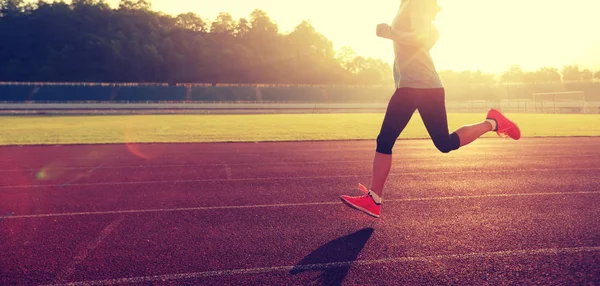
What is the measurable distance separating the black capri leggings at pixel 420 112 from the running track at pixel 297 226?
834 mm

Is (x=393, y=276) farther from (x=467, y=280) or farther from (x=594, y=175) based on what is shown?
(x=594, y=175)

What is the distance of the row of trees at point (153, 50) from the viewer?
239ft

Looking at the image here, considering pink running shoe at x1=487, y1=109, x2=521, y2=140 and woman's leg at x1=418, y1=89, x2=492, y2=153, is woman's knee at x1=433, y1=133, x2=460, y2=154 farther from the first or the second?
pink running shoe at x1=487, y1=109, x2=521, y2=140

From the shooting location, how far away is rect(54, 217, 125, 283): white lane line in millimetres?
3025

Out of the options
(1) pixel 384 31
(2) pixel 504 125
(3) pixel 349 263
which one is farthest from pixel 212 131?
(3) pixel 349 263

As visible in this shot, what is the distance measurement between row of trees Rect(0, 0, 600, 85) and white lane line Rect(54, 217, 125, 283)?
75492mm

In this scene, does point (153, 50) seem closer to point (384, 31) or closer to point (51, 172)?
point (51, 172)

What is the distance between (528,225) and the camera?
4113 millimetres

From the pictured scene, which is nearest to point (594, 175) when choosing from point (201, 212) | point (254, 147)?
point (201, 212)

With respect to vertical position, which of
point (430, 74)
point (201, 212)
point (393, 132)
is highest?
point (430, 74)

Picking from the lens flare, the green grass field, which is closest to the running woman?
the lens flare

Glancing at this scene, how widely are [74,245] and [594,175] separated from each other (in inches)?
301

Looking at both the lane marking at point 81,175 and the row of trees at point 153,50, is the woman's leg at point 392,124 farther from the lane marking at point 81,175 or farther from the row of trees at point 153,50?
the row of trees at point 153,50

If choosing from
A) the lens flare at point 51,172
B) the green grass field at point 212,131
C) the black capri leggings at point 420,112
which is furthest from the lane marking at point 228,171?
the green grass field at point 212,131
